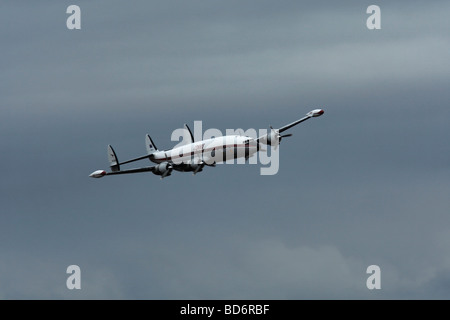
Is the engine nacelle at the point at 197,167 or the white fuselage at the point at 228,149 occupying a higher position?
the white fuselage at the point at 228,149

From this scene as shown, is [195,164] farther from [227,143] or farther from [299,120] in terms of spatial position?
[299,120]

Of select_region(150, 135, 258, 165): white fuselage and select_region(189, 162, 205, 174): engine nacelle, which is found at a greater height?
select_region(150, 135, 258, 165): white fuselage

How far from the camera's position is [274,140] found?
646 feet

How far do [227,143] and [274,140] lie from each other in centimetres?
968

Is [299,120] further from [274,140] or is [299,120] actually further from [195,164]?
[195,164]

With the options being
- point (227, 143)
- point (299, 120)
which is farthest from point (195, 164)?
point (299, 120)

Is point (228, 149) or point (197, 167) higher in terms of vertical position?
point (228, 149)

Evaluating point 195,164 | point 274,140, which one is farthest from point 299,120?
point 195,164

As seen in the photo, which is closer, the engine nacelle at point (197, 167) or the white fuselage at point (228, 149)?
the white fuselage at point (228, 149)

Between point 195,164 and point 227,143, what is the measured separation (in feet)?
26.1

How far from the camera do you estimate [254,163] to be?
195m

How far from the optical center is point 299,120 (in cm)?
19512

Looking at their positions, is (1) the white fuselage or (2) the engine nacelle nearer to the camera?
(1) the white fuselage

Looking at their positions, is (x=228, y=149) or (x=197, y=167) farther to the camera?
(x=197, y=167)
